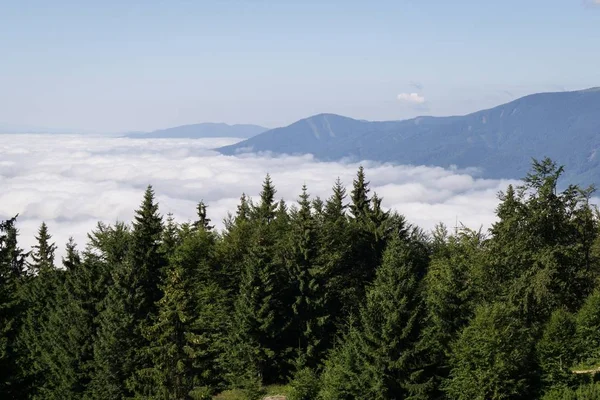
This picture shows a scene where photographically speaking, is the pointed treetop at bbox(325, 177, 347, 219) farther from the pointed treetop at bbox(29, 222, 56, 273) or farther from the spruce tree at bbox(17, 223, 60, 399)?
the pointed treetop at bbox(29, 222, 56, 273)

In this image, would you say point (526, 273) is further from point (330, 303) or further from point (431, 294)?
point (330, 303)

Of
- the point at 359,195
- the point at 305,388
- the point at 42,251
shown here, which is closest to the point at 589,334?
the point at 305,388

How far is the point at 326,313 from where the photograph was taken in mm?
47844

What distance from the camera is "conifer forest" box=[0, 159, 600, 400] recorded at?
3569 centimetres

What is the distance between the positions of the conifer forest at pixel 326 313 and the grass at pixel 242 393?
0.43m

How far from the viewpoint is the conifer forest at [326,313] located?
117 ft

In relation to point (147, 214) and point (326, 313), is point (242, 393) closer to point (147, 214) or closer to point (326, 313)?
point (326, 313)

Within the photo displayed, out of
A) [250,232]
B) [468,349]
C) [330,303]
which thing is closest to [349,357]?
[468,349]

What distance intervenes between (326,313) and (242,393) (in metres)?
8.83

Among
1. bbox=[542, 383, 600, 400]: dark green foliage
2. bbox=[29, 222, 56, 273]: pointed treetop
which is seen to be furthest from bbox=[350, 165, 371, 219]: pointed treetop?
bbox=[29, 222, 56, 273]: pointed treetop

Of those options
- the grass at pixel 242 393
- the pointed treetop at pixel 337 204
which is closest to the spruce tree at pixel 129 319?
the grass at pixel 242 393

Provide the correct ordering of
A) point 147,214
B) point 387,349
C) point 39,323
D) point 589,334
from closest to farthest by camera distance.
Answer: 1. point 387,349
2. point 589,334
3. point 147,214
4. point 39,323

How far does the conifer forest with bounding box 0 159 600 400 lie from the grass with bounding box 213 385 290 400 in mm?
425

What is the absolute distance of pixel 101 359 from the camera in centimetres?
4459
